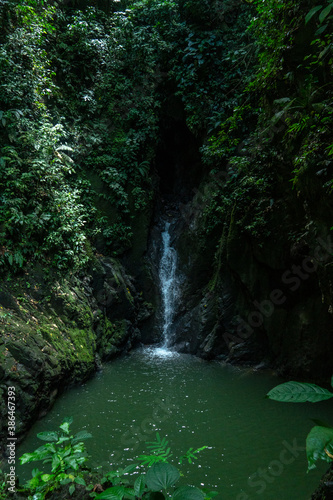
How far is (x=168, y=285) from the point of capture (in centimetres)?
922

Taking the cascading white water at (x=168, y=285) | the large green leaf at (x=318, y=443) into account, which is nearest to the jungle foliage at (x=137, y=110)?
the cascading white water at (x=168, y=285)

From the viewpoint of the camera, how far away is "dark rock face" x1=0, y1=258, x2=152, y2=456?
14.5 ft

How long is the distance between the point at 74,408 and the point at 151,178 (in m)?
7.30

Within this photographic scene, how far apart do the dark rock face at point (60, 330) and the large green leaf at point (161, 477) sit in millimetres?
3453

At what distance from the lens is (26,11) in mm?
7098

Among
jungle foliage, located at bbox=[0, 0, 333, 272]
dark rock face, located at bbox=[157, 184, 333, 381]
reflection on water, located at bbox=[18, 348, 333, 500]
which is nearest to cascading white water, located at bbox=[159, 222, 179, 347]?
dark rock face, located at bbox=[157, 184, 333, 381]

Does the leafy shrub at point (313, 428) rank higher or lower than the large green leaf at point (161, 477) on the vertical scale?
higher

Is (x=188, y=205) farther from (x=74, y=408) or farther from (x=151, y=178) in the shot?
(x=74, y=408)

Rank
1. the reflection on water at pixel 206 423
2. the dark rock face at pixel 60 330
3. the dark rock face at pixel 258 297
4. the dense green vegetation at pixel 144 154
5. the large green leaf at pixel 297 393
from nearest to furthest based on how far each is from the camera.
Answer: the large green leaf at pixel 297 393 < the reflection on water at pixel 206 423 < the dark rock face at pixel 60 330 < the dense green vegetation at pixel 144 154 < the dark rock face at pixel 258 297

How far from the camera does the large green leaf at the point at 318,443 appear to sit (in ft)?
3.28

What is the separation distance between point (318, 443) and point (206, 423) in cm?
408

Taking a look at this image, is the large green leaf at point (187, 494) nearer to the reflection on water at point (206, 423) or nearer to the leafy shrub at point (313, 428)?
the leafy shrub at point (313, 428)

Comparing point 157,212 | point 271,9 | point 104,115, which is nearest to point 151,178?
point 157,212

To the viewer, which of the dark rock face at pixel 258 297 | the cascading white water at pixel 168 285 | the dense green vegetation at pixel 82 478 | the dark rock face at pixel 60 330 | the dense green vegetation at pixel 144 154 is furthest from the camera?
the cascading white water at pixel 168 285
